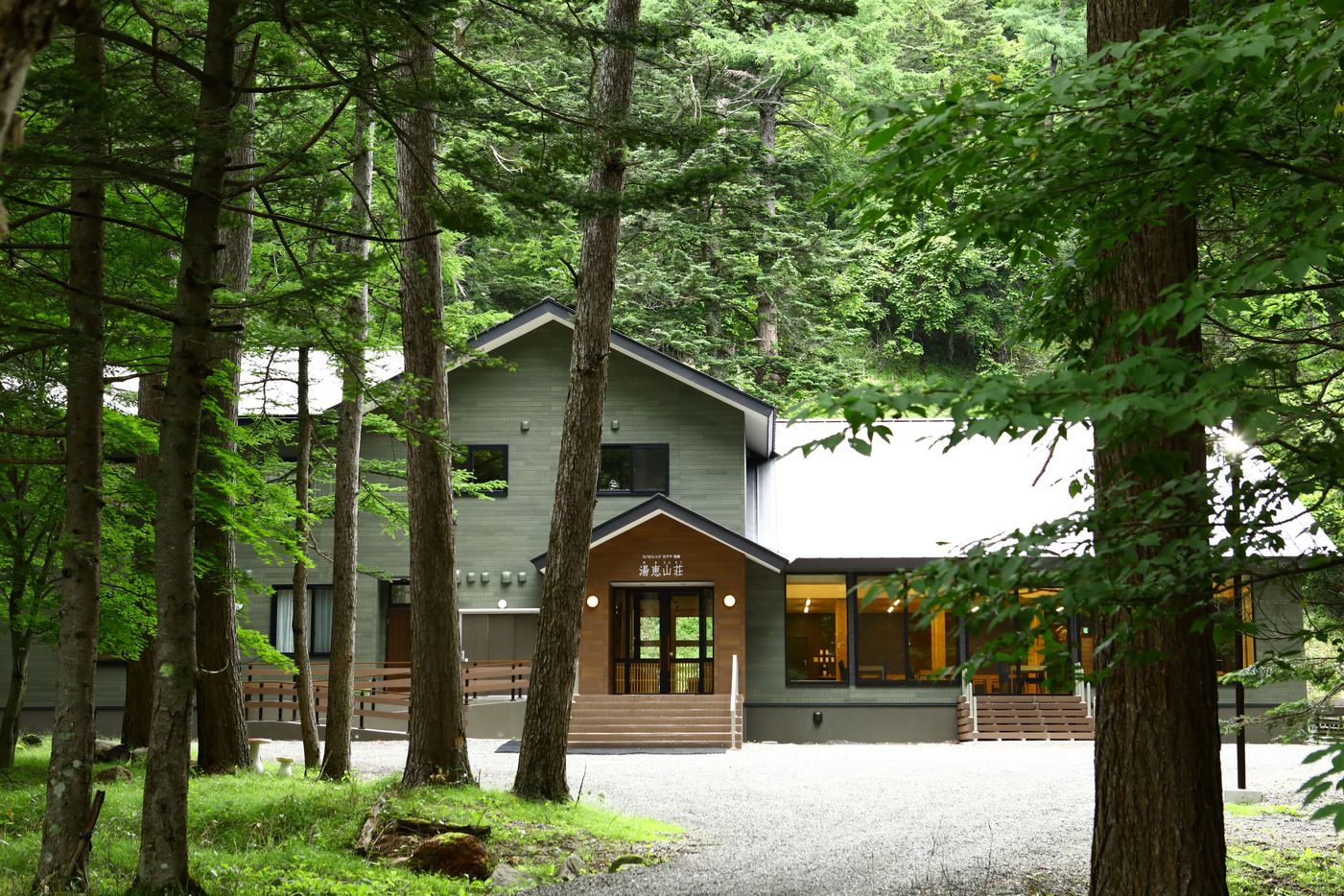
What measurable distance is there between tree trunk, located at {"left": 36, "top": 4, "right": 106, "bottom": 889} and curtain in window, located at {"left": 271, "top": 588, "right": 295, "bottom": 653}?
16071 mm

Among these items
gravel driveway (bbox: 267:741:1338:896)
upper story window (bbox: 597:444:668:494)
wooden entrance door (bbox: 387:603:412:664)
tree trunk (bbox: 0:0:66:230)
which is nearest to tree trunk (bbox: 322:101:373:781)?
gravel driveway (bbox: 267:741:1338:896)

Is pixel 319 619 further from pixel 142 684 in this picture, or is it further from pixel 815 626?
pixel 815 626

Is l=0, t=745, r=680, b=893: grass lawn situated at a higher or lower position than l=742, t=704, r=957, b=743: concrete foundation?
higher

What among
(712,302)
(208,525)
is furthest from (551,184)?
(712,302)

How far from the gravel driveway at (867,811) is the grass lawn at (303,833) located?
35.0 inches

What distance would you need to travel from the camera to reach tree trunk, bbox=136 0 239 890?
21.5 ft

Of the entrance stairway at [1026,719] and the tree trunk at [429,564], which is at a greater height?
the tree trunk at [429,564]

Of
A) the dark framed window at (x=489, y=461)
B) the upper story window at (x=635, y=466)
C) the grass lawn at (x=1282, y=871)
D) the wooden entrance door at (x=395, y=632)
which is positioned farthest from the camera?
the wooden entrance door at (x=395, y=632)

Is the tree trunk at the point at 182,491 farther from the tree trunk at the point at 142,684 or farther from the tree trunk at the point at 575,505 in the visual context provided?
the tree trunk at the point at 142,684

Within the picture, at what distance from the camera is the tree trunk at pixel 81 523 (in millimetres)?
6766

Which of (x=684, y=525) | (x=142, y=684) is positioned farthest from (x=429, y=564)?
(x=684, y=525)

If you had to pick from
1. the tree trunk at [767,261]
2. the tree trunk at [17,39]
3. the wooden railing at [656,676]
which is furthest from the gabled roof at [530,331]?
the tree trunk at [17,39]

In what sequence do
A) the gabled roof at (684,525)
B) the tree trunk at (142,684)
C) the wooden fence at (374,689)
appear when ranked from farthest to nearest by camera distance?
1. the wooden fence at (374,689)
2. the gabled roof at (684,525)
3. the tree trunk at (142,684)

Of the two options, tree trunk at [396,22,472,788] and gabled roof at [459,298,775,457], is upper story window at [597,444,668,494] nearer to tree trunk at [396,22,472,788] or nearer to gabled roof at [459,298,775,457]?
gabled roof at [459,298,775,457]
